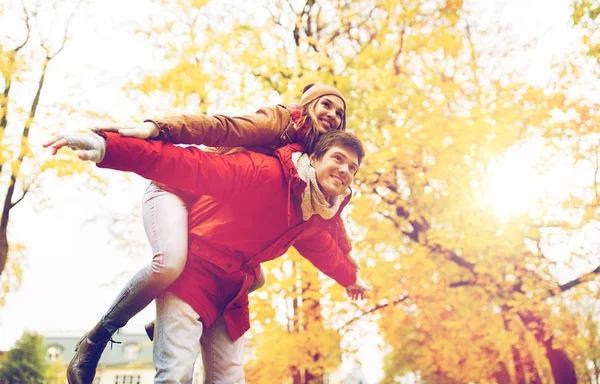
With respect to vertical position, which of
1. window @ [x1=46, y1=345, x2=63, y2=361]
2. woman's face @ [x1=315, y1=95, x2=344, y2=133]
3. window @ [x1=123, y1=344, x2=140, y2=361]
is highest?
window @ [x1=46, y1=345, x2=63, y2=361]

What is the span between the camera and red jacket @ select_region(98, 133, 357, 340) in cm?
183

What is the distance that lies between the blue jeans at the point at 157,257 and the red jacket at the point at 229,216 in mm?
88

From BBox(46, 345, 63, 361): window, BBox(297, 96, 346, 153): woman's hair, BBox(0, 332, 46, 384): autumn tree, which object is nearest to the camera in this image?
BBox(297, 96, 346, 153): woman's hair

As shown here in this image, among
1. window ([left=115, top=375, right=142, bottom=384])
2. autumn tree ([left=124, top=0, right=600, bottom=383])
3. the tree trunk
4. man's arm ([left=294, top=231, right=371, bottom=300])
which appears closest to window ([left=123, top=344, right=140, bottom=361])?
window ([left=115, top=375, right=142, bottom=384])

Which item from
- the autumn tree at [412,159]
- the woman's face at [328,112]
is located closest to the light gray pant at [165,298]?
the woman's face at [328,112]

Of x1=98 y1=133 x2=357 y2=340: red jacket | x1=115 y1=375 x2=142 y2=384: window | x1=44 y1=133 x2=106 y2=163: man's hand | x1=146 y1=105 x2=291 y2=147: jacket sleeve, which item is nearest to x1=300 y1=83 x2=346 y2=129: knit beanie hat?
x1=146 y1=105 x2=291 y2=147: jacket sleeve

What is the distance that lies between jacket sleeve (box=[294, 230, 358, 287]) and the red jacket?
1.2 inches

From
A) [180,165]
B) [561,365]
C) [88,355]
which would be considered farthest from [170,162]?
[561,365]

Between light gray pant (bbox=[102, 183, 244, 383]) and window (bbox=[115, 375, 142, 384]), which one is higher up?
window (bbox=[115, 375, 142, 384])

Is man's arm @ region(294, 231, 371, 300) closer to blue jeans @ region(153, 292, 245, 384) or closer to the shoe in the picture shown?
blue jeans @ region(153, 292, 245, 384)

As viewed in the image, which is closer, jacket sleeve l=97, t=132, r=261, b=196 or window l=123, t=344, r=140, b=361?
jacket sleeve l=97, t=132, r=261, b=196

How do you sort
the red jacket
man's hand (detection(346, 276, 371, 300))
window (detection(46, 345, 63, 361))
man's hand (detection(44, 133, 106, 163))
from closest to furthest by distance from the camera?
man's hand (detection(44, 133, 106, 163)), the red jacket, man's hand (detection(346, 276, 371, 300)), window (detection(46, 345, 63, 361))

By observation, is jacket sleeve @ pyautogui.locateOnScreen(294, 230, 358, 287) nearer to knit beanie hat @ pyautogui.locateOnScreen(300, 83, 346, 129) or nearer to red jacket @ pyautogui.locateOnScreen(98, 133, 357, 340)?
red jacket @ pyautogui.locateOnScreen(98, 133, 357, 340)

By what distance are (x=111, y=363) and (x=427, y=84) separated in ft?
110
